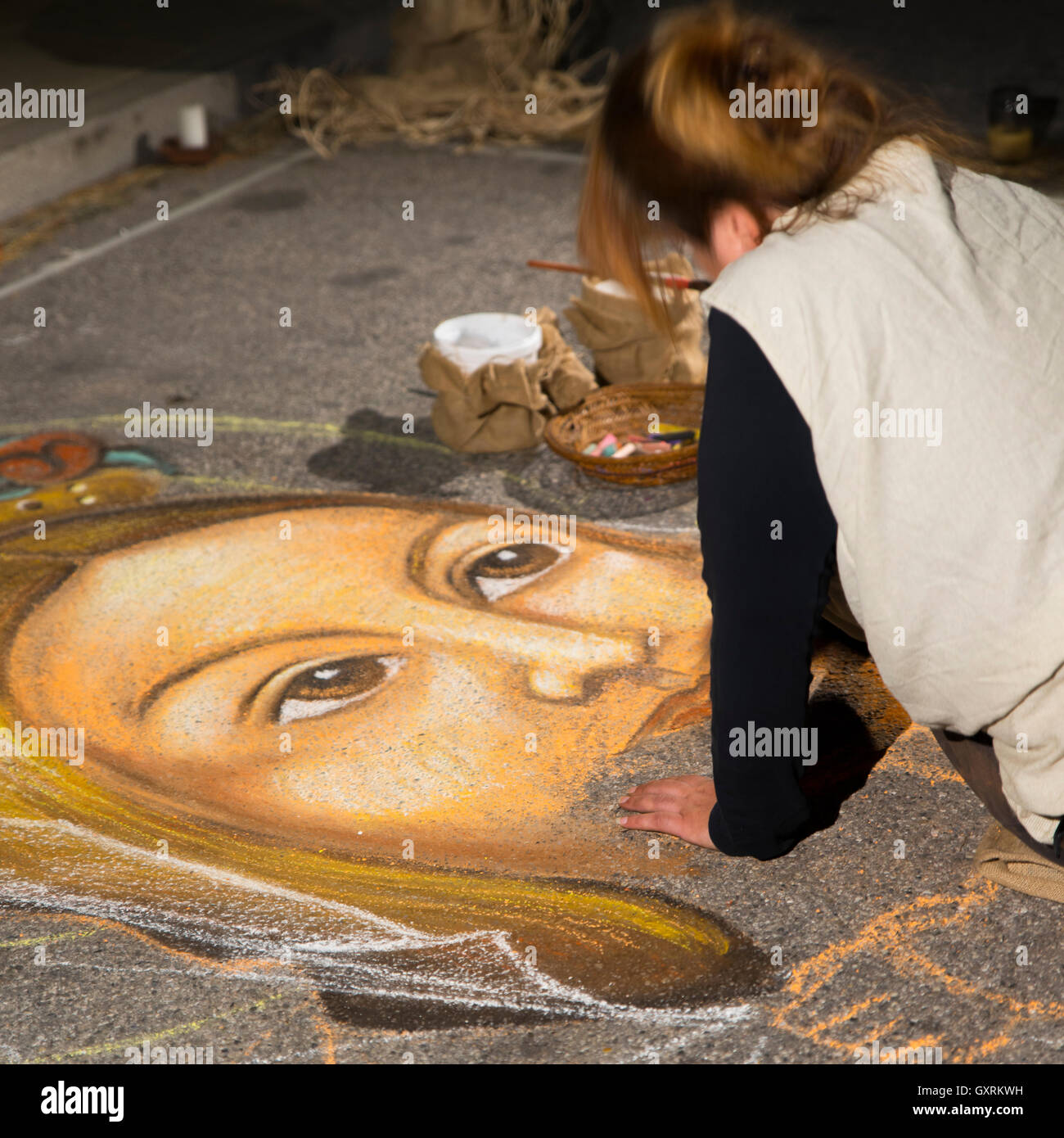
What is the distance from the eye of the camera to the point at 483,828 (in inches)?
80.0

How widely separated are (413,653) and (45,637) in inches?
28.7

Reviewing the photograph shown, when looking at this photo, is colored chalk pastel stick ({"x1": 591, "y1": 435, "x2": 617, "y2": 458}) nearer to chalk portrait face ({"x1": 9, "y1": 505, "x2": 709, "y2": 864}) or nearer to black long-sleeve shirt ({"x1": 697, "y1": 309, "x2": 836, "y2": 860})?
chalk portrait face ({"x1": 9, "y1": 505, "x2": 709, "y2": 864})

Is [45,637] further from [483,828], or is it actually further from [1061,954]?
[1061,954]

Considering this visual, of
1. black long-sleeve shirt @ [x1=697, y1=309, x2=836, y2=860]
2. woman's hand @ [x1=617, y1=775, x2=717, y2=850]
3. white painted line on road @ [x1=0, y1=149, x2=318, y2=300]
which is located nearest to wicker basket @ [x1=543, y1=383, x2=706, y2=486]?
woman's hand @ [x1=617, y1=775, x2=717, y2=850]

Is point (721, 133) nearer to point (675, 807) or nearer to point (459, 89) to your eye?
point (675, 807)

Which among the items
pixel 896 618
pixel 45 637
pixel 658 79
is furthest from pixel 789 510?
pixel 45 637

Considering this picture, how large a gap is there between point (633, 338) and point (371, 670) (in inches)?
50.0

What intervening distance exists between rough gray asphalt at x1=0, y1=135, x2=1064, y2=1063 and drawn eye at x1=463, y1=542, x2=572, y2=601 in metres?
0.20

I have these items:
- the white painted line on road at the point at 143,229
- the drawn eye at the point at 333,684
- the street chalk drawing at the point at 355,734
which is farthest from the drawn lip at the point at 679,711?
the white painted line on road at the point at 143,229

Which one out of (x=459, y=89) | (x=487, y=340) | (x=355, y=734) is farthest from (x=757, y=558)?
(x=459, y=89)

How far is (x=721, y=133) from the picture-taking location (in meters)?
1.38

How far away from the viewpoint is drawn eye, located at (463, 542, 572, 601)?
261cm

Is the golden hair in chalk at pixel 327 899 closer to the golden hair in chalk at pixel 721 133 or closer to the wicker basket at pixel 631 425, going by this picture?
the golden hair in chalk at pixel 721 133
